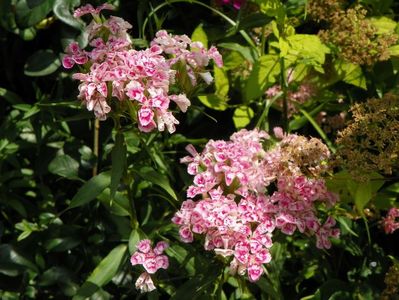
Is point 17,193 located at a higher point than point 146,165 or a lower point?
lower

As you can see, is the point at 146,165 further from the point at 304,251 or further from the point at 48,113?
the point at 304,251

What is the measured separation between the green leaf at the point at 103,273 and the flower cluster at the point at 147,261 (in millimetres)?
172

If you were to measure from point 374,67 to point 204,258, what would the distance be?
2.70 ft

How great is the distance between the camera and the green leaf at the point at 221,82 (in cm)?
219

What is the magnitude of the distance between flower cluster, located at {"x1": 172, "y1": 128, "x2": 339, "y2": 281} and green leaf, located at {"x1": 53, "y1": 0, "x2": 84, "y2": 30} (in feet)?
1.86

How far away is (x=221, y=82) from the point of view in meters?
2.20

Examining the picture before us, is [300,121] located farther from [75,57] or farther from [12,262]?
[12,262]

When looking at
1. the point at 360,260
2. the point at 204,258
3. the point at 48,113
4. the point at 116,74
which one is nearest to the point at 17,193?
the point at 48,113

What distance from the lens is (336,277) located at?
2125mm

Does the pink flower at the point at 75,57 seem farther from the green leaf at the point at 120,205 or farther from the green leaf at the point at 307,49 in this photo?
the green leaf at the point at 307,49

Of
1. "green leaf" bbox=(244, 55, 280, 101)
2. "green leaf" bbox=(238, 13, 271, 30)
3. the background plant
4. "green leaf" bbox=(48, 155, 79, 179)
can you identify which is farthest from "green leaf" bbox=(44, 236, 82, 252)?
"green leaf" bbox=(238, 13, 271, 30)

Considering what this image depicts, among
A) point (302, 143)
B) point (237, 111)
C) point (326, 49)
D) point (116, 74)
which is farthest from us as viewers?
point (237, 111)

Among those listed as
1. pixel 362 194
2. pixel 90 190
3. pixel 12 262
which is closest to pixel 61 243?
pixel 12 262

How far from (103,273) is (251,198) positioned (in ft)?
1.47
